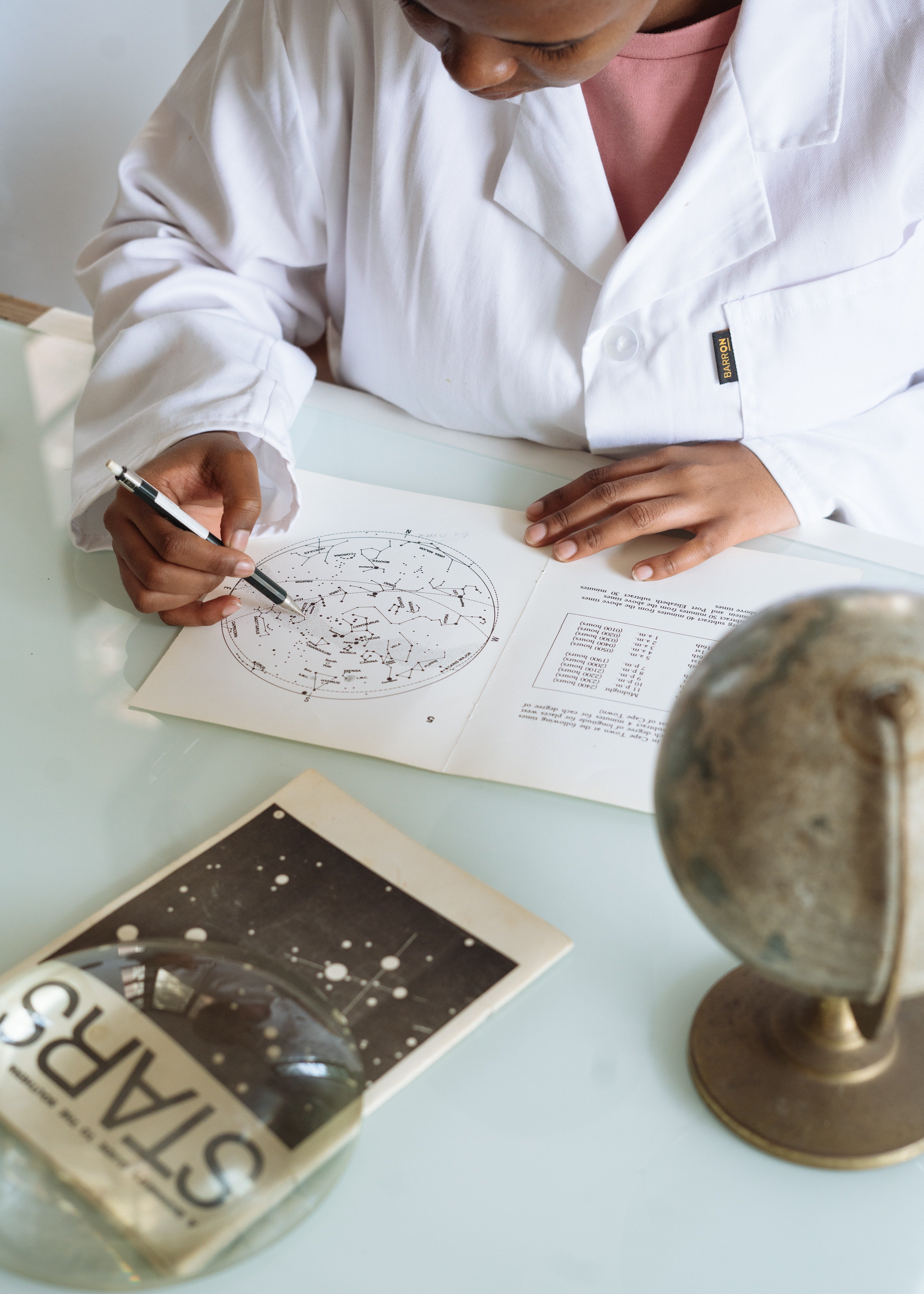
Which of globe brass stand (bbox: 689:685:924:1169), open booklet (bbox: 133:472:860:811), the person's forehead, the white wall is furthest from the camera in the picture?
the white wall

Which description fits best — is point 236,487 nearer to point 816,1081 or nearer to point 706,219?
point 706,219

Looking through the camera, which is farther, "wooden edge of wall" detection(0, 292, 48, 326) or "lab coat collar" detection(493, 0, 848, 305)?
"wooden edge of wall" detection(0, 292, 48, 326)

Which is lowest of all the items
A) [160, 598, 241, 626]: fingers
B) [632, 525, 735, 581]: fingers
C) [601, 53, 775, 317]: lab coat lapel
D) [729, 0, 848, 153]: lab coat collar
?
[632, 525, 735, 581]: fingers

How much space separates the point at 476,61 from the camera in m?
0.64

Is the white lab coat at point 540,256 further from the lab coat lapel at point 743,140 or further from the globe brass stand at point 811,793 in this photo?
the globe brass stand at point 811,793

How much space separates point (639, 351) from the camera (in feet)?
2.94

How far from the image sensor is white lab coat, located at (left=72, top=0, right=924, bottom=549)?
2.78 ft

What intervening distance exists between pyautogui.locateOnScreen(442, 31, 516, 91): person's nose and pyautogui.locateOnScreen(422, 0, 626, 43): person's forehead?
22 mm

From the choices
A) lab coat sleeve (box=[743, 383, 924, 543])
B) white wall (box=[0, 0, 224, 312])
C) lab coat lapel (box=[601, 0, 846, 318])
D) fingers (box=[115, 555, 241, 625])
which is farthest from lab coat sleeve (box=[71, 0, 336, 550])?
white wall (box=[0, 0, 224, 312])

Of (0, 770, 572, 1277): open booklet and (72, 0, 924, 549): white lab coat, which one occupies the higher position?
(72, 0, 924, 549): white lab coat

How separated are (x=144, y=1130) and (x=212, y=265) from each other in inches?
34.0

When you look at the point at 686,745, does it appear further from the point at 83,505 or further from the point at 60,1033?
the point at 83,505

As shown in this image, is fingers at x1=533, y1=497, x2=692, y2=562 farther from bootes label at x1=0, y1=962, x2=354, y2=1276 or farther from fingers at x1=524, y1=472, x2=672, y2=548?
bootes label at x1=0, y1=962, x2=354, y2=1276

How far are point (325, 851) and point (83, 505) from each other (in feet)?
1.42
